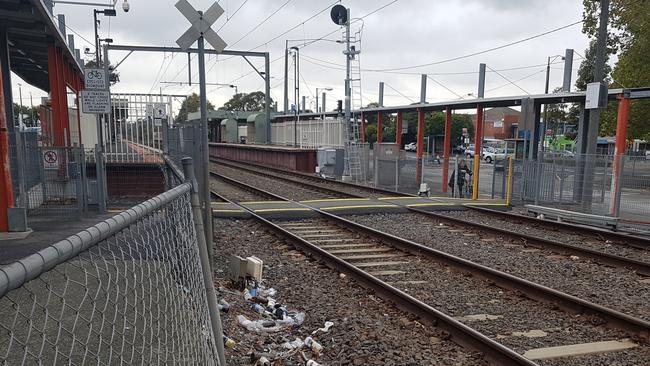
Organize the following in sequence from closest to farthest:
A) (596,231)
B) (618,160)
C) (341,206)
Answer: (596,231), (618,160), (341,206)

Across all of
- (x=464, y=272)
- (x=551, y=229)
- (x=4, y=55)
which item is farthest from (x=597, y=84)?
(x=4, y=55)

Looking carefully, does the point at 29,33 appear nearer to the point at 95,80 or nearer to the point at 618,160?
the point at 95,80

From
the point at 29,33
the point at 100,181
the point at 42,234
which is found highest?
the point at 29,33

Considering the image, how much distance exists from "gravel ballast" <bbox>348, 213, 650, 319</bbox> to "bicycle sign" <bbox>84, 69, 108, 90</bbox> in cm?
787

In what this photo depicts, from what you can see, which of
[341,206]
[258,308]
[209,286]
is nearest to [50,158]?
[341,206]

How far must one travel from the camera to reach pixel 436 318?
5.88m

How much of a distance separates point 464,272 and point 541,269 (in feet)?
4.92

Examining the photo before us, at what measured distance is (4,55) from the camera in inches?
477

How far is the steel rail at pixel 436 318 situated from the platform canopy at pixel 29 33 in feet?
27.1

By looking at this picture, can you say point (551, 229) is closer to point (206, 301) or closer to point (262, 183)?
point (206, 301)

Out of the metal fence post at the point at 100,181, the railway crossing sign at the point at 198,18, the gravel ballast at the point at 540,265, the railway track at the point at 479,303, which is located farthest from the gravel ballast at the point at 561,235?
the metal fence post at the point at 100,181

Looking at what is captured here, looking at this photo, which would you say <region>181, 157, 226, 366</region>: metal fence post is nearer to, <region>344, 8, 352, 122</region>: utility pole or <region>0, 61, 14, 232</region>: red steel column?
<region>0, 61, 14, 232</region>: red steel column

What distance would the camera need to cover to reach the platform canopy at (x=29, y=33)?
10734mm

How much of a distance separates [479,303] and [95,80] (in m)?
11.1
